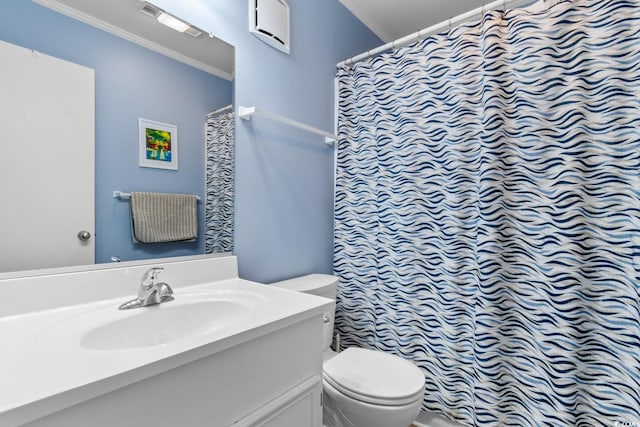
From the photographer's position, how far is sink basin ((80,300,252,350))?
0.79 metres

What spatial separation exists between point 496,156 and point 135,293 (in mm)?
1558

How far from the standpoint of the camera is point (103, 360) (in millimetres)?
570

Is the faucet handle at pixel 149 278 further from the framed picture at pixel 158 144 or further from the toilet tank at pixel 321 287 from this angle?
the toilet tank at pixel 321 287

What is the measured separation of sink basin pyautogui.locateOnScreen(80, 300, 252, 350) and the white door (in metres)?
0.26

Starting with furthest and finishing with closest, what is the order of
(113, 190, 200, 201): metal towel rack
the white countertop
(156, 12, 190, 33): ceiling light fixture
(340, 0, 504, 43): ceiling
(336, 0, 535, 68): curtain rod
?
(340, 0, 504, 43): ceiling, (336, 0, 535, 68): curtain rod, (156, 12, 190, 33): ceiling light fixture, (113, 190, 200, 201): metal towel rack, the white countertop

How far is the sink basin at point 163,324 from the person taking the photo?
0.79 m

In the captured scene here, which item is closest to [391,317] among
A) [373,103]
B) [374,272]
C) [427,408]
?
[374,272]

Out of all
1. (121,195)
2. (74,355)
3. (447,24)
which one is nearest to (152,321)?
(74,355)

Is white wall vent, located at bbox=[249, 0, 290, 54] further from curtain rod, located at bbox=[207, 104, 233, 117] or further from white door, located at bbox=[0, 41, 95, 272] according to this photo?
white door, located at bbox=[0, 41, 95, 272]

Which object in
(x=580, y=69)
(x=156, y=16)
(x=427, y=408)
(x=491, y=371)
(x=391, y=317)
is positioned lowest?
(x=427, y=408)

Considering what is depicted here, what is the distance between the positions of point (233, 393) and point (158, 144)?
867 millimetres

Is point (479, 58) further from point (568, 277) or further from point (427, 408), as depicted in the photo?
point (427, 408)

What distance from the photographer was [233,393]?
2.37 feet

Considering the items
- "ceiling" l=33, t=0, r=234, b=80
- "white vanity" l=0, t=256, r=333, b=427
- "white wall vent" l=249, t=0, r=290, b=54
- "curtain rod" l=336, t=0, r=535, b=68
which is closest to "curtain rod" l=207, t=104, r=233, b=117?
"ceiling" l=33, t=0, r=234, b=80
